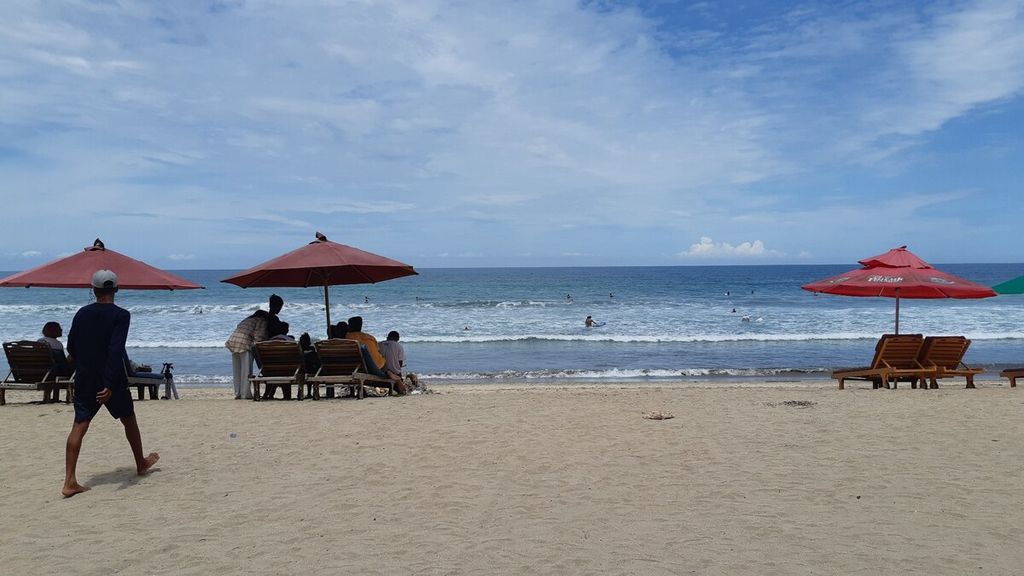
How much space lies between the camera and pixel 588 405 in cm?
895

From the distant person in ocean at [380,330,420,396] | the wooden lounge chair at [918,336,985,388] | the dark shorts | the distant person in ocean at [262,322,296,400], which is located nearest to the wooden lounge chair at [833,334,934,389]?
the wooden lounge chair at [918,336,985,388]

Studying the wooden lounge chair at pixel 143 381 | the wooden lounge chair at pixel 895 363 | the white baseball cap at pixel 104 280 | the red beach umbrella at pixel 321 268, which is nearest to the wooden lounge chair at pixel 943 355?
the wooden lounge chair at pixel 895 363

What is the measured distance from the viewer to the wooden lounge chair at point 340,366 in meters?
9.50

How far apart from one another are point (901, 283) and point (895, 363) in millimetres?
1535

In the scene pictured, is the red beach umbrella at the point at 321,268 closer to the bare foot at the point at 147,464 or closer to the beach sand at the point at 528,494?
the beach sand at the point at 528,494

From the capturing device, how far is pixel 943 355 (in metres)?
10.9

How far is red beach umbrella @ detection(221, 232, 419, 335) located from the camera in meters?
9.25

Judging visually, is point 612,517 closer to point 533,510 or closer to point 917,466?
point 533,510

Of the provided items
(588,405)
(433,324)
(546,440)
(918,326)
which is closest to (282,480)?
(546,440)

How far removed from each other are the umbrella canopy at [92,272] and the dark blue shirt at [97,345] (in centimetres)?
326

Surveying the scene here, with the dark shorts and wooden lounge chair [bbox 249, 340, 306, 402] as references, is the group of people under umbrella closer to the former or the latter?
wooden lounge chair [bbox 249, 340, 306, 402]

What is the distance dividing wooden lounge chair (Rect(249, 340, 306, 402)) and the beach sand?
1215mm

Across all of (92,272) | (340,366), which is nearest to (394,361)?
(340,366)

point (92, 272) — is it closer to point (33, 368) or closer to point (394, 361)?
point (33, 368)
